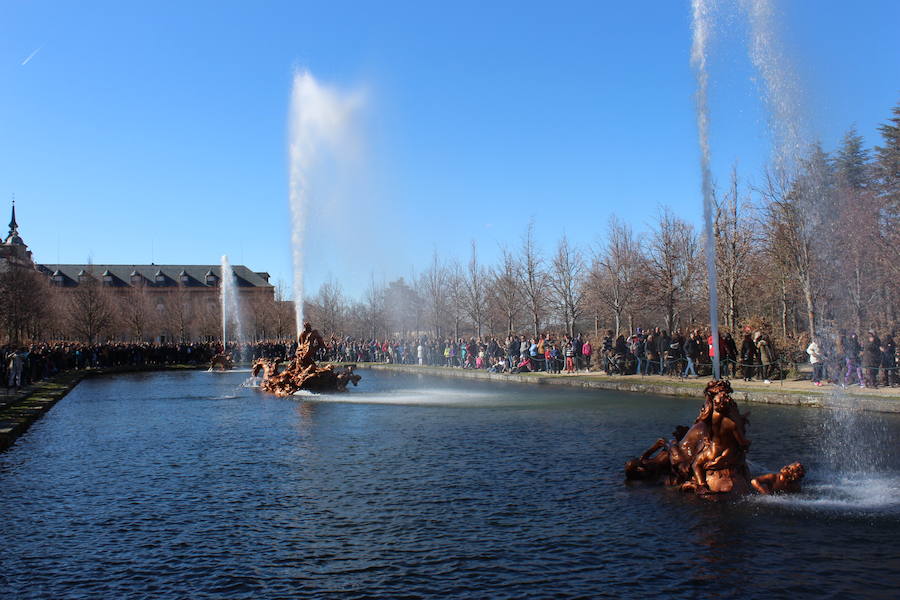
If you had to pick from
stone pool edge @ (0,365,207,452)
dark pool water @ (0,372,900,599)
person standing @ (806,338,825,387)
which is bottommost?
dark pool water @ (0,372,900,599)

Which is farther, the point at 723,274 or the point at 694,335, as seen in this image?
the point at 723,274

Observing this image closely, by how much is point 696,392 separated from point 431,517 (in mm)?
17071

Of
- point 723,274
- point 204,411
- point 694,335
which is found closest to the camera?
point 204,411

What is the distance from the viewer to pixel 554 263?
5756cm

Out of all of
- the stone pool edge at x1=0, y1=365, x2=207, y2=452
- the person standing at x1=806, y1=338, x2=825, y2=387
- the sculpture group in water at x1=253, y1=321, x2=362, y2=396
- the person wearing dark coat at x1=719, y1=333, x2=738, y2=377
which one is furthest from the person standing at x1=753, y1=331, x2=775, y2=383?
the stone pool edge at x1=0, y1=365, x2=207, y2=452

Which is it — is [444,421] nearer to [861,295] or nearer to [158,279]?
[861,295]

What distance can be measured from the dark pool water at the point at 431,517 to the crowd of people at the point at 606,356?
620 centimetres

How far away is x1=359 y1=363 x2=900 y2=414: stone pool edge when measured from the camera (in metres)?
19.9

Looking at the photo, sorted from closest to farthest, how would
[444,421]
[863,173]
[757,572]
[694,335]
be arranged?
[757,572] < [444,421] < [694,335] < [863,173]

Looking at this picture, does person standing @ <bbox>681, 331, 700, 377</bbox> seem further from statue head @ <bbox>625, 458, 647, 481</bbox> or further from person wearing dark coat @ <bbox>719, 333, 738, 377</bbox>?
statue head @ <bbox>625, 458, 647, 481</bbox>

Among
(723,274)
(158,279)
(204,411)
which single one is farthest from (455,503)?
(158,279)

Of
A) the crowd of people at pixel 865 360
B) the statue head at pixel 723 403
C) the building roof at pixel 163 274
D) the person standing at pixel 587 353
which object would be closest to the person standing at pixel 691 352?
the crowd of people at pixel 865 360

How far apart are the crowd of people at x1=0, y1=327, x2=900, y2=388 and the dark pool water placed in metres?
6.20

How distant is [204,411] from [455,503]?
15.0 m
